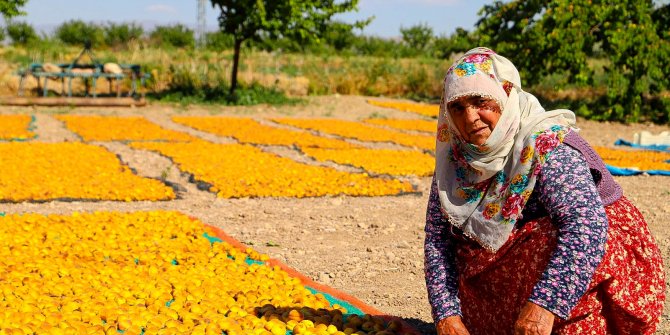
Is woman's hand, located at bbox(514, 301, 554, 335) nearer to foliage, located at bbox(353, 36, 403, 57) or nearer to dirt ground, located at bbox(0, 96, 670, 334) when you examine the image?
dirt ground, located at bbox(0, 96, 670, 334)

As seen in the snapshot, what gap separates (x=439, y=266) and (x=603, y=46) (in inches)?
645

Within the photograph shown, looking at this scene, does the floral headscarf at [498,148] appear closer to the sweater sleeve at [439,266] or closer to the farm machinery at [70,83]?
the sweater sleeve at [439,266]

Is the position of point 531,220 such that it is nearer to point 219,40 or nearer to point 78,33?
point 219,40

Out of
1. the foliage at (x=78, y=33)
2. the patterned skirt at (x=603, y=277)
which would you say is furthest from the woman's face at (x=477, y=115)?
the foliage at (x=78, y=33)

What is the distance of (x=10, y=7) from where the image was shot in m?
20.9

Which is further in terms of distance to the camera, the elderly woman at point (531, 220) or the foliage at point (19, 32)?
the foliage at point (19, 32)

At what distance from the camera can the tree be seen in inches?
760

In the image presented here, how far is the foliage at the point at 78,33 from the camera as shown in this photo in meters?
42.3

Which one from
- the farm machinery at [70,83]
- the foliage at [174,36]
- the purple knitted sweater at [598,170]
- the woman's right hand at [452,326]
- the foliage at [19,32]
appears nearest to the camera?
the purple knitted sweater at [598,170]

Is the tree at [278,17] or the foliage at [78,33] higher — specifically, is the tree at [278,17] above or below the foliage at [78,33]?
above

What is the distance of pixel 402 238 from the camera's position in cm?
588

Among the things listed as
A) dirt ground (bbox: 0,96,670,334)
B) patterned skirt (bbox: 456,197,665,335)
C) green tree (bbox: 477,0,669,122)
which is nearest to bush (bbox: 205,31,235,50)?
green tree (bbox: 477,0,669,122)

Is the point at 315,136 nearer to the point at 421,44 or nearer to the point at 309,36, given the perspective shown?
the point at 309,36

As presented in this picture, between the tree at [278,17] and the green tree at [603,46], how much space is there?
4.98 m
